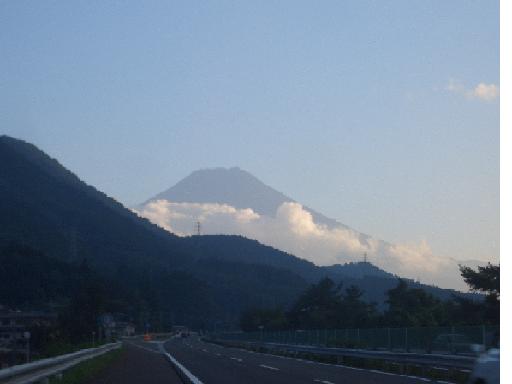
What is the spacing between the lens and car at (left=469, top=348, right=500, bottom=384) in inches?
441

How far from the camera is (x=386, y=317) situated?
89.1 meters

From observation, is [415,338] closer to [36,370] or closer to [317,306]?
[36,370]

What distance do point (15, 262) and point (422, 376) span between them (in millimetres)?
100761

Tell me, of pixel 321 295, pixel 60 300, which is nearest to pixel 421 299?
pixel 321 295

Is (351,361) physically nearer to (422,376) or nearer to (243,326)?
(422,376)

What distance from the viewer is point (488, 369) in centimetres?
1147

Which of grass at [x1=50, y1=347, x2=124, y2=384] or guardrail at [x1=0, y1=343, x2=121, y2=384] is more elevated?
guardrail at [x1=0, y1=343, x2=121, y2=384]

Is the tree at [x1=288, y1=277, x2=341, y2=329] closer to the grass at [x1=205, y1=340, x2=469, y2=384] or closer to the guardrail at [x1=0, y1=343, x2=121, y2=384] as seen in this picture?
the grass at [x1=205, y1=340, x2=469, y2=384]

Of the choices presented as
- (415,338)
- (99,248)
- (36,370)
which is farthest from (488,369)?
(99,248)

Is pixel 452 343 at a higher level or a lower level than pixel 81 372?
higher

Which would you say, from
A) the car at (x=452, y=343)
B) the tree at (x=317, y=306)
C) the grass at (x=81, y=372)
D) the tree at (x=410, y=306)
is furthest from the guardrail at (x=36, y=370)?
the tree at (x=317, y=306)

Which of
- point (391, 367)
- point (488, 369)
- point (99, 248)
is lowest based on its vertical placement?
point (391, 367)

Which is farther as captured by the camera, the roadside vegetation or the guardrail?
the roadside vegetation

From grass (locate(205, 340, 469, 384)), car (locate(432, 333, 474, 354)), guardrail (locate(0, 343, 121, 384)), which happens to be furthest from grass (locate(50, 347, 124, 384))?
car (locate(432, 333, 474, 354))
